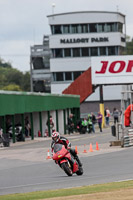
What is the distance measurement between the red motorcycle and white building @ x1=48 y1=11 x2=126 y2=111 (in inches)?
3068

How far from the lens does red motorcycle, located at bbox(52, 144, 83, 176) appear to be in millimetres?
19547

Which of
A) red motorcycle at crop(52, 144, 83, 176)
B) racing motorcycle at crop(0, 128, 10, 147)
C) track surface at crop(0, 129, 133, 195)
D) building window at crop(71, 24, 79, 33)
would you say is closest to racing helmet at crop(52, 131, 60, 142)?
red motorcycle at crop(52, 144, 83, 176)

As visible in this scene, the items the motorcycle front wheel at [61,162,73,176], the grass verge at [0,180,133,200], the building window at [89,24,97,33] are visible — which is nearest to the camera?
the grass verge at [0,180,133,200]

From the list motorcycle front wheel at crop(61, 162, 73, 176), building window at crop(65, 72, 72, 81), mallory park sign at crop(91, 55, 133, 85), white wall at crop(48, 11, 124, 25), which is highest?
white wall at crop(48, 11, 124, 25)

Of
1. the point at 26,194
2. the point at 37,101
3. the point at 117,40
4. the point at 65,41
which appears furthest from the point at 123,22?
the point at 26,194

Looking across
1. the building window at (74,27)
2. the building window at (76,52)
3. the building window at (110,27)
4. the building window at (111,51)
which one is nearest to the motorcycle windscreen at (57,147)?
the building window at (74,27)

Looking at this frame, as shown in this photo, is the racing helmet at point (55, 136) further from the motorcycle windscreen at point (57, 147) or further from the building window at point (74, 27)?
the building window at point (74, 27)

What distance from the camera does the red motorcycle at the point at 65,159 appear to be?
19.5 m

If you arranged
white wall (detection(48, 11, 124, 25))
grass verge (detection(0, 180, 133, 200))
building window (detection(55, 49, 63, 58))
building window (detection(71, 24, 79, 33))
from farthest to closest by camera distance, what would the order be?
building window (detection(55, 49, 63, 58)) < building window (detection(71, 24, 79, 33)) < white wall (detection(48, 11, 124, 25)) < grass verge (detection(0, 180, 133, 200))

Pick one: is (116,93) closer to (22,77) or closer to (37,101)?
(37,101)

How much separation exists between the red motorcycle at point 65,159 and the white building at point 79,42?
7793 cm

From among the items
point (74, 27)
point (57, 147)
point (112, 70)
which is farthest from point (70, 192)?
point (74, 27)

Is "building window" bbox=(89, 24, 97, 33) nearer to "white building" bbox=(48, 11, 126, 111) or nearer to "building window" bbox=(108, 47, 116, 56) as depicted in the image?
"white building" bbox=(48, 11, 126, 111)

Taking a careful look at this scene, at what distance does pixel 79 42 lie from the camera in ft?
323
